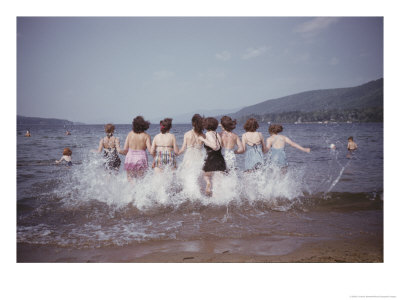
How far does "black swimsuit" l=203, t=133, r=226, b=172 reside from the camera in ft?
16.9

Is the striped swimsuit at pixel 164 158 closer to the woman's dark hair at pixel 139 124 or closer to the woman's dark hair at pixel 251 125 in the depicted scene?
the woman's dark hair at pixel 139 124

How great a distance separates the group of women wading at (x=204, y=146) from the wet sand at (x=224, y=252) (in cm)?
173

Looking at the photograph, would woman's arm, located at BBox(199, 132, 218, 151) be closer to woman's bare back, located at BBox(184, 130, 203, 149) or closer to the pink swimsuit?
woman's bare back, located at BBox(184, 130, 203, 149)

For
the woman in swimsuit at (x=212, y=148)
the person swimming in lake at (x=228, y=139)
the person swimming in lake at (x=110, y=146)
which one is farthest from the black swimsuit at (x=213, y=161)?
the person swimming in lake at (x=110, y=146)

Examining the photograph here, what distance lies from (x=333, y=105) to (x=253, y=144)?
12.0 feet

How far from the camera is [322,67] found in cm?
580

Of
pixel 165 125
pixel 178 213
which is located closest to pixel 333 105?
pixel 165 125

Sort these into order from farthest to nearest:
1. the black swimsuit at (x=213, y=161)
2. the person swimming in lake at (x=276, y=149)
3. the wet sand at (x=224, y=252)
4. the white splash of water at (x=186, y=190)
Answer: the person swimming in lake at (x=276, y=149) → the white splash of water at (x=186, y=190) → the black swimsuit at (x=213, y=161) → the wet sand at (x=224, y=252)

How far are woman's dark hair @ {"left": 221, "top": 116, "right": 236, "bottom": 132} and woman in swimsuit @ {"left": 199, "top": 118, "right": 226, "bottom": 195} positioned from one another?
0.27 metres

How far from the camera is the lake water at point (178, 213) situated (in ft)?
12.8

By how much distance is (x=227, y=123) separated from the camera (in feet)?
17.4

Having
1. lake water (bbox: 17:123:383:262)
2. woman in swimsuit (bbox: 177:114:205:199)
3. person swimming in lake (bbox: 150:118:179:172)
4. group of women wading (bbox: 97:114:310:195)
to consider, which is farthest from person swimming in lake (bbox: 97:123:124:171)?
woman in swimsuit (bbox: 177:114:205:199)
